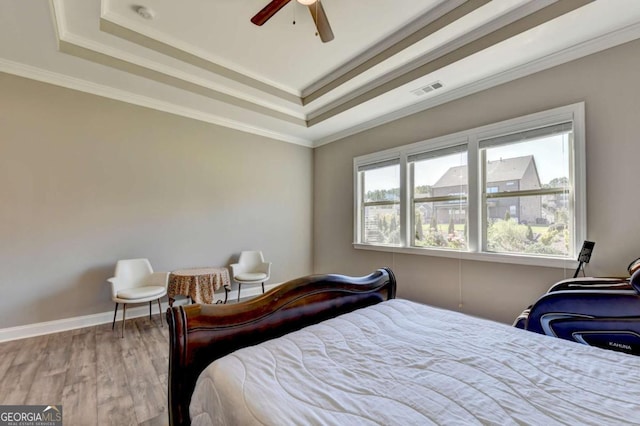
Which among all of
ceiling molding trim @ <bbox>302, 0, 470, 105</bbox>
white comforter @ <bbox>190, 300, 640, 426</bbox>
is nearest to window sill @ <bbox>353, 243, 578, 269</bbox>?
white comforter @ <bbox>190, 300, 640, 426</bbox>

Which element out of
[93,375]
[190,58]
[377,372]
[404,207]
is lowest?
[93,375]

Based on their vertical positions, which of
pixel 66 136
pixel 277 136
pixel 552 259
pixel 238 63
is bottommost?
pixel 552 259

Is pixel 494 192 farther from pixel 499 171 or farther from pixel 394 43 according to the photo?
pixel 394 43

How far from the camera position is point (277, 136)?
502 cm

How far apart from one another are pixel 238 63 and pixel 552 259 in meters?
3.96

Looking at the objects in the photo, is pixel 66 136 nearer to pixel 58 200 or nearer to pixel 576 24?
pixel 58 200

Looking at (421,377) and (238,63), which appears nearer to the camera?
(421,377)

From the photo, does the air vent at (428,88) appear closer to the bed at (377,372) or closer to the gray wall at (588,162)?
Answer: the gray wall at (588,162)

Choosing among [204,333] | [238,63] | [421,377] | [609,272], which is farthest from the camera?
[238,63]

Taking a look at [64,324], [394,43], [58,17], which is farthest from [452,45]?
[64,324]

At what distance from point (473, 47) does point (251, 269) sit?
157 inches

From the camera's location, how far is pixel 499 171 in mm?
3148

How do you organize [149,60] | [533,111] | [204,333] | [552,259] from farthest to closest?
[149,60] < [533,111] < [552,259] < [204,333]

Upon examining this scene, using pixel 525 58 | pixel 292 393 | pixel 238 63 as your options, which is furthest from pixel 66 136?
pixel 525 58
